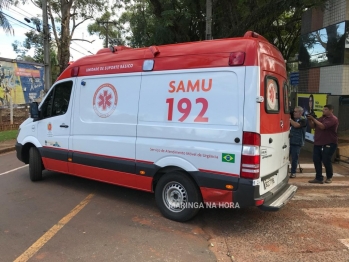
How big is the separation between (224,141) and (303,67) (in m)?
9.59

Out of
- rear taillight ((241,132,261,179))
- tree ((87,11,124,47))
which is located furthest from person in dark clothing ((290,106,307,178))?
tree ((87,11,124,47))

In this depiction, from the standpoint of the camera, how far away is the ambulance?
3938 mm

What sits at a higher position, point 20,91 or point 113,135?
point 20,91

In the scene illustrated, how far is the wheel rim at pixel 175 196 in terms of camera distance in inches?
176

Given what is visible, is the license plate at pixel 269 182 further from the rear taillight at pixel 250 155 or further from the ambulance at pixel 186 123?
the rear taillight at pixel 250 155

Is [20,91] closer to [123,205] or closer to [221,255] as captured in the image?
[123,205]

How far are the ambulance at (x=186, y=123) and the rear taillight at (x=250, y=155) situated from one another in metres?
0.01

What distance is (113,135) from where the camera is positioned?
514cm

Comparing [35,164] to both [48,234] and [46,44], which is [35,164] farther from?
[46,44]

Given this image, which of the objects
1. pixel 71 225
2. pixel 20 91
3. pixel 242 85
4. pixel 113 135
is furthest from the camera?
pixel 20 91

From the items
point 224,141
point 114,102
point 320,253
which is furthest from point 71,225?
point 320,253

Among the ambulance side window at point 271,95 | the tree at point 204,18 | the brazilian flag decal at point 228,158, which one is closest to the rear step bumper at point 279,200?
the brazilian flag decal at point 228,158

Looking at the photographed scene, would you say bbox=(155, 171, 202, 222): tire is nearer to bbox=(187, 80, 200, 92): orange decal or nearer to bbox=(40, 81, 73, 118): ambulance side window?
bbox=(187, 80, 200, 92): orange decal

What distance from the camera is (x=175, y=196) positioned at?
4.60 m
